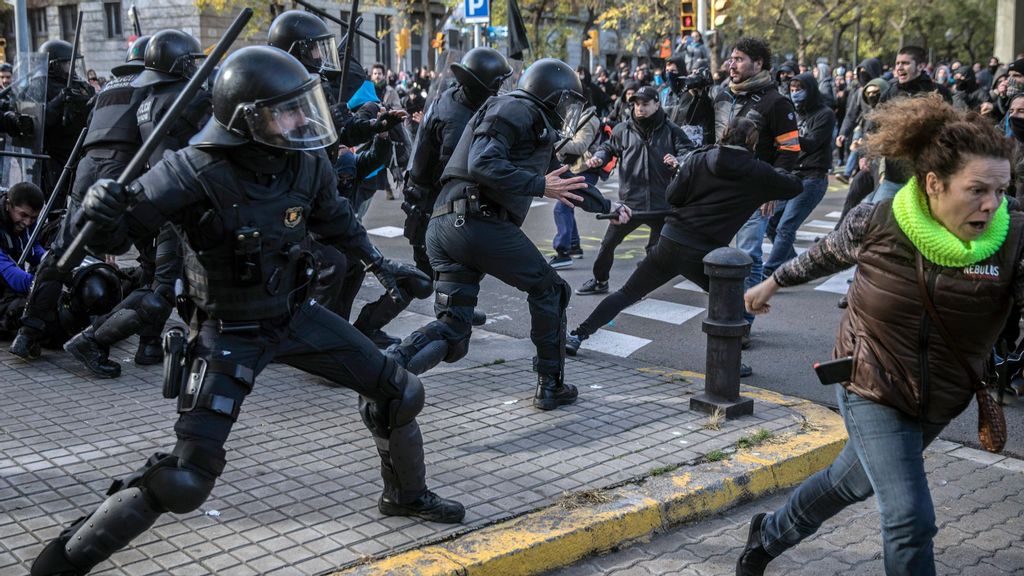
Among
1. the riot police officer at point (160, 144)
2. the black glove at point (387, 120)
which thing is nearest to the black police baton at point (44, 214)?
the riot police officer at point (160, 144)

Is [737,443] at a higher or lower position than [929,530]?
lower

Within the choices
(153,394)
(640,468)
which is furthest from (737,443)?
(153,394)

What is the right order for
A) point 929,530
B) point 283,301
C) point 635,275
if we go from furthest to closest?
point 635,275, point 283,301, point 929,530

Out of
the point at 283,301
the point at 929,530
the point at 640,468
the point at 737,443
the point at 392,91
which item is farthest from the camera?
the point at 392,91

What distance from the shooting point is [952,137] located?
10.3ft

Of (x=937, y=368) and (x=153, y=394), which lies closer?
(x=937, y=368)

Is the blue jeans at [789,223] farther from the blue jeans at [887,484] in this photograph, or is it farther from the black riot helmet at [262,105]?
the black riot helmet at [262,105]

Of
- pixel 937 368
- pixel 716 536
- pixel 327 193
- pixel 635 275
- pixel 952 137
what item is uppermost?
pixel 952 137

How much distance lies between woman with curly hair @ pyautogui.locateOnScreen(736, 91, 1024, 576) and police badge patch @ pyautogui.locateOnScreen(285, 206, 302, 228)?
5.94 feet

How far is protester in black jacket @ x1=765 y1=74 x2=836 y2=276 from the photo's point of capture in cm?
955

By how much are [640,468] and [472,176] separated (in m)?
1.63

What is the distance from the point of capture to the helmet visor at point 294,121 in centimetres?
341

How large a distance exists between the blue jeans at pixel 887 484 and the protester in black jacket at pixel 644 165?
18.4ft

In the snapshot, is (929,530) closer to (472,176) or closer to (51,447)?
(472,176)
